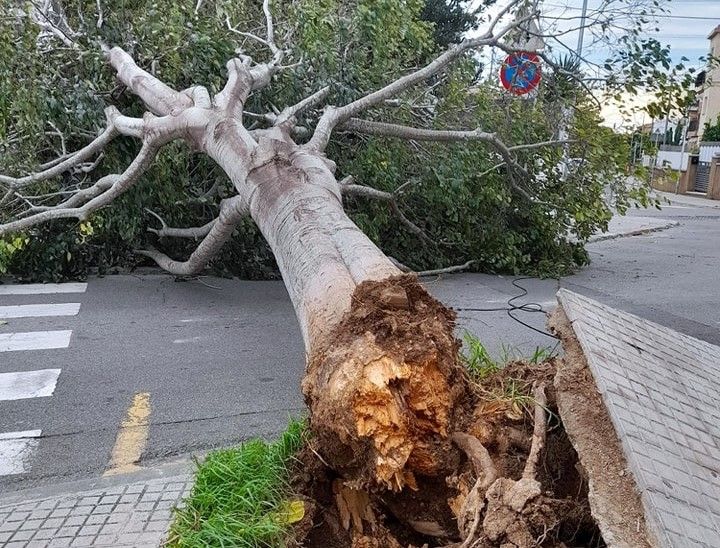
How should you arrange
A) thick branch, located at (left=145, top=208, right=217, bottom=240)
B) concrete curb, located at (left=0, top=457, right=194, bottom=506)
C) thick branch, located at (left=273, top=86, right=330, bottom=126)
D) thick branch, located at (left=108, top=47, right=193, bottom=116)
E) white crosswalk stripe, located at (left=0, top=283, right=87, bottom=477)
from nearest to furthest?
concrete curb, located at (left=0, top=457, right=194, bottom=506) → white crosswalk stripe, located at (left=0, top=283, right=87, bottom=477) → thick branch, located at (left=273, top=86, right=330, bottom=126) → thick branch, located at (left=108, top=47, right=193, bottom=116) → thick branch, located at (left=145, top=208, right=217, bottom=240)

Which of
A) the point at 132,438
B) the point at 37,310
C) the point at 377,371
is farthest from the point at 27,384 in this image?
the point at 377,371

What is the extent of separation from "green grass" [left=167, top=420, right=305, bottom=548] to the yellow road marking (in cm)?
113

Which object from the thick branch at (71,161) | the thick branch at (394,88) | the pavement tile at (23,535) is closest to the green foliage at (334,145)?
the thick branch at (71,161)

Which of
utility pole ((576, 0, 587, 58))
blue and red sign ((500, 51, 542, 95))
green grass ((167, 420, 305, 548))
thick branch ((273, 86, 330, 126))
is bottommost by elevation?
green grass ((167, 420, 305, 548))

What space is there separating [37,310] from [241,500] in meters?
5.40

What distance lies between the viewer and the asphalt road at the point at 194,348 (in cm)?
448

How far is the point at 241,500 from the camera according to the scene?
Result: 109 inches

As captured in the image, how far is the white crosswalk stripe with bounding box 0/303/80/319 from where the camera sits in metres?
7.18

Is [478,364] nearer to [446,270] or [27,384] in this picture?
[27,384]

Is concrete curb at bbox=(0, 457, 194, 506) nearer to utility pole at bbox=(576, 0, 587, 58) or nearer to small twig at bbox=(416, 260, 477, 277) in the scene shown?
small twig at bbox=(416, 260, 477, 277)

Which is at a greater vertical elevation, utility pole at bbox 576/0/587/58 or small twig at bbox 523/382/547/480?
utility pole at bbox 576/0/587/58

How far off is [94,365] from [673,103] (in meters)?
6.12

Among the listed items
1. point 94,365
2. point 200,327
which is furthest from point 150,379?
point 200,327

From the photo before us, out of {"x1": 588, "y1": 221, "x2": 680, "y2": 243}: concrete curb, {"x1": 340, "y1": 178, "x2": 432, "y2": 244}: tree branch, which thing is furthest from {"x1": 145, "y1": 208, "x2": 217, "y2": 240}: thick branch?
{"x1": 588, "y1": 221, "x2": 680, "y2": 243}: concrete curb
